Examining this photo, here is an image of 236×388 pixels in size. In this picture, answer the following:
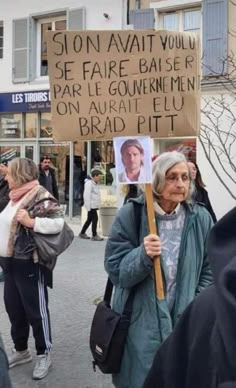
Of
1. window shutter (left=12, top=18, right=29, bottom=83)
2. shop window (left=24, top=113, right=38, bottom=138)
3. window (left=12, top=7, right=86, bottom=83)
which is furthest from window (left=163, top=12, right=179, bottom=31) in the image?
shop window (left=24, top=113, right=38, bottom=138)

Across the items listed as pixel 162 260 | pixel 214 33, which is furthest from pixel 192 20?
pixel 162 260

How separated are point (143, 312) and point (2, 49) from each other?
1577 cm

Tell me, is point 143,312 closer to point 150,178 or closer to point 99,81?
point 150,178

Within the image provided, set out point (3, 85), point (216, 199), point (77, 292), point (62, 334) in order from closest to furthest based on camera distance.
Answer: point (62, 334) < point (77, 292) < point (216, 199) < point (3, 85)

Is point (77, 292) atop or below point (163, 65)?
below

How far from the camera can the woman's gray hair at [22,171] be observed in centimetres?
463

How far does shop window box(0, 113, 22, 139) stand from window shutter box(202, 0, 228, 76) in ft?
19.4

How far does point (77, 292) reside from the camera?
7664mm

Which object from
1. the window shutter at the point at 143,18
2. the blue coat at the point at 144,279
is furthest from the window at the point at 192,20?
the blue coat at the point at 144,279

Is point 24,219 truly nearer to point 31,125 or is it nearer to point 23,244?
point 23,244

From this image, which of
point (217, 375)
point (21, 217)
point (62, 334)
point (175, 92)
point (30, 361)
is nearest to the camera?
point (217, 375)

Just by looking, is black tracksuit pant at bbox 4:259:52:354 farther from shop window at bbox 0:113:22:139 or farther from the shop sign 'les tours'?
shop window at bbox 0:113:22:139

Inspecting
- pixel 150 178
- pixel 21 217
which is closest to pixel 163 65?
pixel 150 178

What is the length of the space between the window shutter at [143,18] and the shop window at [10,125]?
14.5 ft
